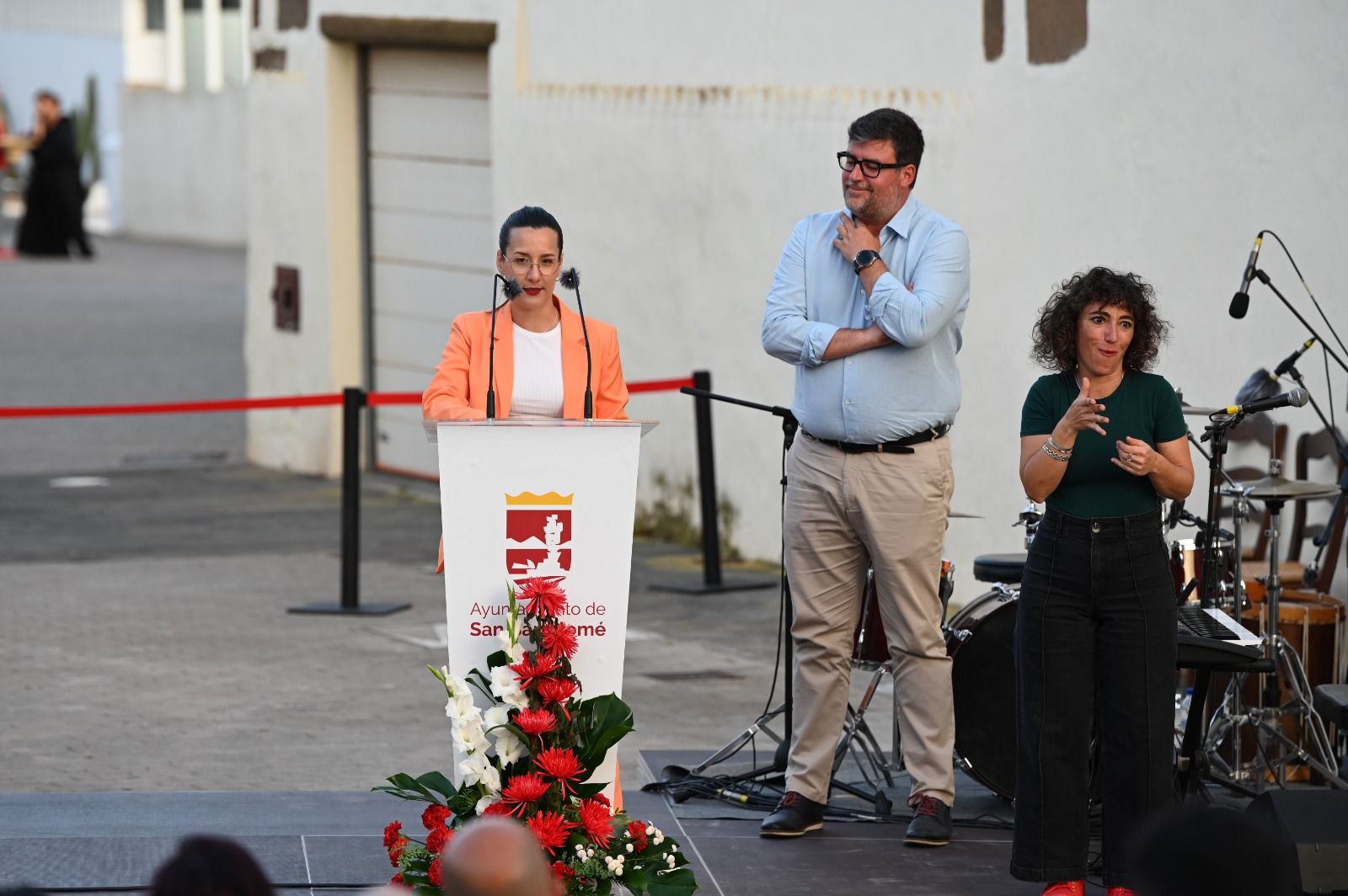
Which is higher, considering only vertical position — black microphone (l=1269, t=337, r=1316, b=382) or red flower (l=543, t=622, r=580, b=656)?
black microphone (l=1269, t=337, r=1316, b=382)

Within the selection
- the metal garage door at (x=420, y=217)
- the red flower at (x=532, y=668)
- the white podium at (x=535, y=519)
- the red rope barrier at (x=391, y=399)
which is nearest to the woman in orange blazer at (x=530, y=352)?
the white podium at (x=535, y=519)

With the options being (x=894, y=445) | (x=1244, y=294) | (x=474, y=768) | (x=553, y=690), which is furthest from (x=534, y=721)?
(x=1244, y=294)

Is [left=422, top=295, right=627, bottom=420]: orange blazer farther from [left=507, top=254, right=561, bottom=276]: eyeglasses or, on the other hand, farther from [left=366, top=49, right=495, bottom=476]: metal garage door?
Result: [left=366, top=49, right=495, bottom=476]: metal garage door

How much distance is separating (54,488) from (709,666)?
254 inches

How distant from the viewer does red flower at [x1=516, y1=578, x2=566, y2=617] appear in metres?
5.31

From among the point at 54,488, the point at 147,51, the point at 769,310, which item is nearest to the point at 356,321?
the point at 54,488

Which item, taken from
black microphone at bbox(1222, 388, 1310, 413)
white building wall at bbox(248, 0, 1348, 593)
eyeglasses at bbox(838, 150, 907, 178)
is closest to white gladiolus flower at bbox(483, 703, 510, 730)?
eyeglasses at bbox(838, 150, 907, 178)

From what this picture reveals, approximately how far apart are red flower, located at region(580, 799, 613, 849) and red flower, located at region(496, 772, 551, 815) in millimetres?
120

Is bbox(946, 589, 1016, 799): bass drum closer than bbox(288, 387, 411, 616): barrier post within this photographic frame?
Yes

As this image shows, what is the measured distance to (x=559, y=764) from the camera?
530 cm

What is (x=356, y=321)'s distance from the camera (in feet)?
46.6

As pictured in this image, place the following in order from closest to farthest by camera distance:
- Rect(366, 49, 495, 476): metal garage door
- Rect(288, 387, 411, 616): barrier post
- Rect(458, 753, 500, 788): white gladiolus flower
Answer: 1. Rect(458, 753, 500, 788): white gladiolus flower
2. Rect(288, 387, 411, 616): barrier post
3. Rect(366, 49, 495, 476): metal garage door

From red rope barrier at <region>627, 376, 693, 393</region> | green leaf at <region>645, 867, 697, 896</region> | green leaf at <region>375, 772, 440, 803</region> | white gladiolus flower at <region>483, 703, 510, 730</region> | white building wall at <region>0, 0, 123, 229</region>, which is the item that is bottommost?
green leaf at <region>645, 867, 697, 896</region>

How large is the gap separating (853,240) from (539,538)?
1521mm
